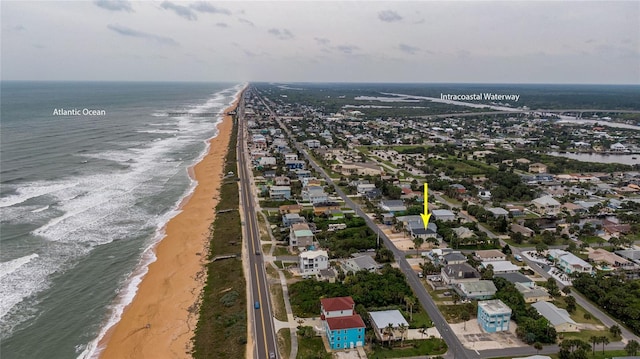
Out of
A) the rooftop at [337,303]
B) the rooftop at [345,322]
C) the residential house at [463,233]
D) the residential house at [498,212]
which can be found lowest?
the rooftop at [345,322]

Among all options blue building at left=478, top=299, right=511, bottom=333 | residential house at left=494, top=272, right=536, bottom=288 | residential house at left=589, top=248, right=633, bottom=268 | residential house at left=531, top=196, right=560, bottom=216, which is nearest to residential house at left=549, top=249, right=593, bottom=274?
residential house at left=589, top=248, right=633, bottom=268

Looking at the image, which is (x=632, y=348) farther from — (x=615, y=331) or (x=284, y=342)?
(x=284, y=342)

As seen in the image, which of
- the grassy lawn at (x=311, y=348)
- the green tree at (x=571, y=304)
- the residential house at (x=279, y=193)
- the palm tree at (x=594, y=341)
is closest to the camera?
the grassy lawn at (x=311, y=348)

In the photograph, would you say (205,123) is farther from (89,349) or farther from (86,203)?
(89,349)

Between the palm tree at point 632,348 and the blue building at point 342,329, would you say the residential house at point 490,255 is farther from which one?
the blue building at point 342,329

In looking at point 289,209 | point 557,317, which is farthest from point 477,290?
point 289,209

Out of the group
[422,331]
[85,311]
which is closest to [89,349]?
[85,311]

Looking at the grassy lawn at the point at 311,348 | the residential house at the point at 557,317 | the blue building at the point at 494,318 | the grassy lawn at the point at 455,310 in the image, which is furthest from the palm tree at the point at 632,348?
the grassy lawn at the point at 311,348
